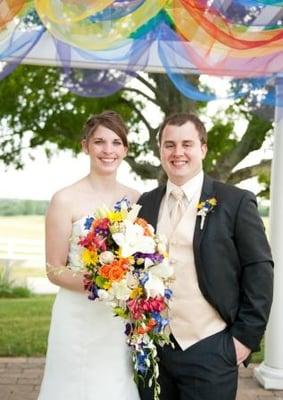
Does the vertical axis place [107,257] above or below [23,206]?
above

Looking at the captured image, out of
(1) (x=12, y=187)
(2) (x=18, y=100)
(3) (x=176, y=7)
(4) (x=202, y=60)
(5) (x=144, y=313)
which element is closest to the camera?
(5) (x=144, y=313)

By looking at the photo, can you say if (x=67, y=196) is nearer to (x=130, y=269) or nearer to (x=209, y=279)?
(x=130, y=269)

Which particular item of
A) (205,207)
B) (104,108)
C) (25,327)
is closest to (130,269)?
(205,207)

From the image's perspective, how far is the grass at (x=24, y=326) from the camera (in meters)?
6.50

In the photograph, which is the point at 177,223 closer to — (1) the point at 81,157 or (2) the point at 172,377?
(2) the point at 172,377

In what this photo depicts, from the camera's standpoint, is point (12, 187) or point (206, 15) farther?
point (12, 187)

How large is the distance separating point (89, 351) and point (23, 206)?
8.61 meters

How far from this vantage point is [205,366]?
9.40 feet

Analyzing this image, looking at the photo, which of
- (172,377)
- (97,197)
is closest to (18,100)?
(97,197)

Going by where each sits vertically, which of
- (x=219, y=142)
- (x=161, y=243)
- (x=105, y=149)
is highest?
(x=219, y=142)

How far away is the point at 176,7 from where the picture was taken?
3.59m

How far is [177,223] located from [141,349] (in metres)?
0.56

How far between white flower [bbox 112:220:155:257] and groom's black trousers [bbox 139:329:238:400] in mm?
541

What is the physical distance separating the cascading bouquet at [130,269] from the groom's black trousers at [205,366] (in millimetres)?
203
